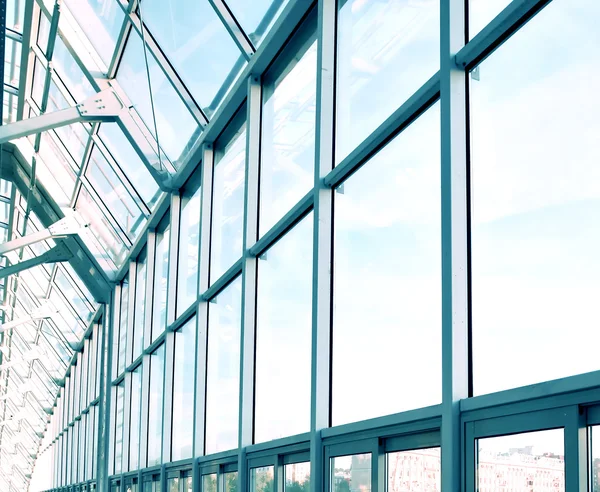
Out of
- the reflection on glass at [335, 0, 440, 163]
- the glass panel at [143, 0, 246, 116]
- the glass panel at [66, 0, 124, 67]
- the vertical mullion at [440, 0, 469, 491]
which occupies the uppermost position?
the glass panel at [66, 0, 124, 67]

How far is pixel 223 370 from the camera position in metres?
9.44

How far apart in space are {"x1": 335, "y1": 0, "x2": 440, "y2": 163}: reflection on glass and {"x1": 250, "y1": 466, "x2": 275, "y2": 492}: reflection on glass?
2887 mm

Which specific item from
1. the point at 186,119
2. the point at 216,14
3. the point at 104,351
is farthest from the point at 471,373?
the point at 104,351

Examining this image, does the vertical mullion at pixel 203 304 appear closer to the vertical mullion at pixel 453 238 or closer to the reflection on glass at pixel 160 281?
the reflection on glass at pixel 160 281

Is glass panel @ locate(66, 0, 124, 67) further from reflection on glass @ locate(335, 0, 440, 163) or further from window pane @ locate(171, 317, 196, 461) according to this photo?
reflection on glass @ locate(335, 0, 440, 163)

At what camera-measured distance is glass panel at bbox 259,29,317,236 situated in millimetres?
7188

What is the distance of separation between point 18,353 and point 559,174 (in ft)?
102

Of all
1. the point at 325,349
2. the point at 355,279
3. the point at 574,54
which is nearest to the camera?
the point at 574,54

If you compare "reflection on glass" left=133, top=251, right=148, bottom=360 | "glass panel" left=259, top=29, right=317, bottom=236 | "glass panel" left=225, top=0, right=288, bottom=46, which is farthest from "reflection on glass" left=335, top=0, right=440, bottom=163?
"reflection on glass" left=133, top=251, right=148, bottom=360

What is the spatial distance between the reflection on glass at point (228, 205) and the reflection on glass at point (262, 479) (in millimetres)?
2283

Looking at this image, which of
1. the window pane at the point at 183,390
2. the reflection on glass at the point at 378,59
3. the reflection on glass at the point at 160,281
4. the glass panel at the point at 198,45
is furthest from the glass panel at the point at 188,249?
the reflection on glass at the point at 378,59

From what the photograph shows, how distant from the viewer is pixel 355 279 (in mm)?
5797

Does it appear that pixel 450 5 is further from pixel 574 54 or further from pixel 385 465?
pixel 385 465

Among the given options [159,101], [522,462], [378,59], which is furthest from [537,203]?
[159,101]
